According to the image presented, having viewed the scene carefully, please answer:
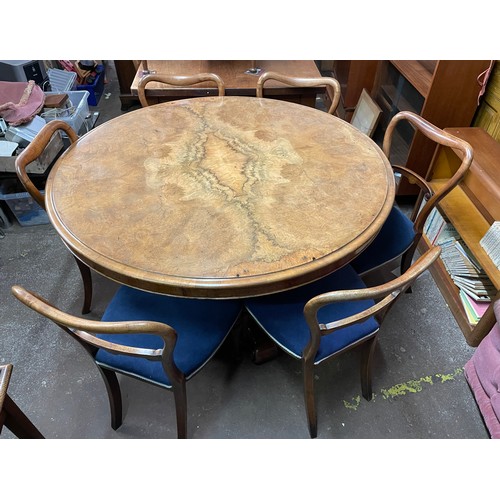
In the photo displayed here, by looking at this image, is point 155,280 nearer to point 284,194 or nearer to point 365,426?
point 284,194

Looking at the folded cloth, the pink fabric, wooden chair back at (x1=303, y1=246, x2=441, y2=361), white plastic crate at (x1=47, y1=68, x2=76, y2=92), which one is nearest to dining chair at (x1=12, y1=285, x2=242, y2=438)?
wooden chair back at (x1=303, y1=246, x2=441, y2=361)

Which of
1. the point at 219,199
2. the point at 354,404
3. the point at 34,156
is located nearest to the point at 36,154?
the point at 34,156

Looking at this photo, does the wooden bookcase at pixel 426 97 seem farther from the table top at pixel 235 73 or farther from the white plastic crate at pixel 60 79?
the white plastic crate at pixel 60 79

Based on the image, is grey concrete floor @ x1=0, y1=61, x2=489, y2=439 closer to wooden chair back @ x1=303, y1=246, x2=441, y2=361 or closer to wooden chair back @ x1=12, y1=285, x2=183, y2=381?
wooden chair back @ x1=303, y1=246, x2=441, y2=361

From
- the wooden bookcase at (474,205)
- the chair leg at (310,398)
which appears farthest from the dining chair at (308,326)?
the wooden bookcase at (474,205)

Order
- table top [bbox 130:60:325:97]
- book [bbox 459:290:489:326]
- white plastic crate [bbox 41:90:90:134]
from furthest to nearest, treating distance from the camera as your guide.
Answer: white plastic crate [bbox 41:90:90:134]
table top [bbox 130:60:325:97]
book [bbox 459:290:489:326]

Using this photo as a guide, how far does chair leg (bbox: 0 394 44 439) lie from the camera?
3.36 ft

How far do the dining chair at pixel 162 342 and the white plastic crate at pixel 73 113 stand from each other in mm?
1861

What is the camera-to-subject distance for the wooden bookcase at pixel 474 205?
162 cm

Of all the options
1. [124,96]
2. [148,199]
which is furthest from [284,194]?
Result: [124,96]

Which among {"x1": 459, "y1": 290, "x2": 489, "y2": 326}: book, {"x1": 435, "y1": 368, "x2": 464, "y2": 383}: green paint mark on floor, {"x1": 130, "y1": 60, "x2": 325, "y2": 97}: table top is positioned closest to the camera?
{"x1": 435, "y1": 368, "x2": 464, "y2": 383}: green paint mark on floor

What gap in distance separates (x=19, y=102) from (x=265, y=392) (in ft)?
7.85

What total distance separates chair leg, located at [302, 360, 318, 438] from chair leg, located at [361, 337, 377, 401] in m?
0.24

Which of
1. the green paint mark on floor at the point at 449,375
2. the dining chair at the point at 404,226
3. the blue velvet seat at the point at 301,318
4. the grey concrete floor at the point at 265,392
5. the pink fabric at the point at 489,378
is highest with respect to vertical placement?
the dining chair at the point at 404,226
